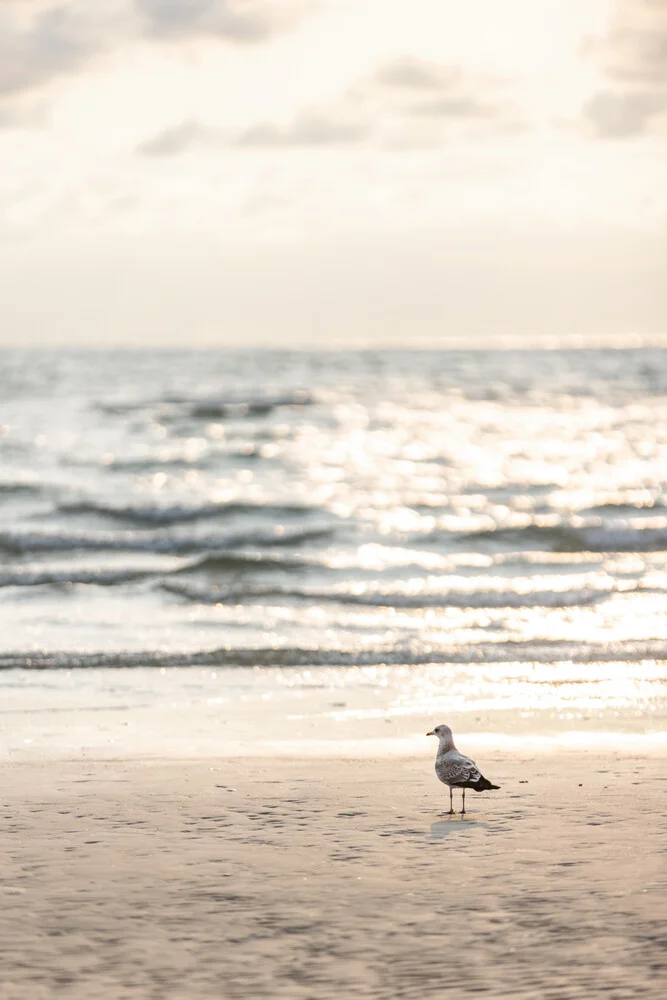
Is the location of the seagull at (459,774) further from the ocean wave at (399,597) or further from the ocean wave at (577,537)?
the ocean wave at (577,537)

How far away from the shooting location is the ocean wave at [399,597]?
60.8ft

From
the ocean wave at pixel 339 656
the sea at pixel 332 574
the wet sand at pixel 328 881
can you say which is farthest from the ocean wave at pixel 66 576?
the wet sand at pixel 328 881

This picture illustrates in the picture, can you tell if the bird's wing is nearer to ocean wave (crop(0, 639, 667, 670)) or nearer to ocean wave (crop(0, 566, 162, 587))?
ocean wave (crop(0, 639, 667, 670))

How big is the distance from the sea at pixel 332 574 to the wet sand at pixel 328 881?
1658 mm

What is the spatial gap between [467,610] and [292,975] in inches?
488

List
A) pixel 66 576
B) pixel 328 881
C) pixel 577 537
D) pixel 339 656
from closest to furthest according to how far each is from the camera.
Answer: pixel 328 881 < pixel 339 656 < pixel 66 576 < pixel 577 537

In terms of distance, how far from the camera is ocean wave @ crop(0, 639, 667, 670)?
14.2m

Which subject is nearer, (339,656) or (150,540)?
(339,656)

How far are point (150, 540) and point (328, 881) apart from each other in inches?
722

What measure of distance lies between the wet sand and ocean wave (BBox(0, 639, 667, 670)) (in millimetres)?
4436

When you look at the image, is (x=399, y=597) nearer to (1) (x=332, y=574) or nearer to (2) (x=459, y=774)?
(1) (x=332, y=574)

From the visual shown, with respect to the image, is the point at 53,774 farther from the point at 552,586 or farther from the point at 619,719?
the point at 552,586

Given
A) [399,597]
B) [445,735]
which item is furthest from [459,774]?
[399,597]

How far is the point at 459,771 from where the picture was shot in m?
8.41
